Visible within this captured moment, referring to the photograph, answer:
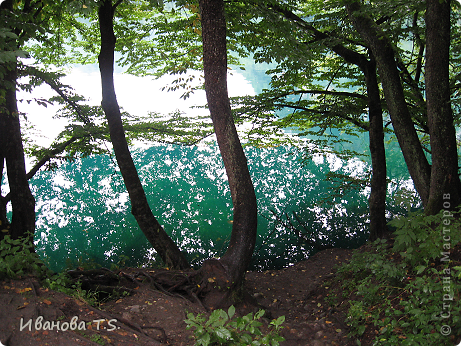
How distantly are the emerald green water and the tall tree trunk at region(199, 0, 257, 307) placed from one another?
12.3ft

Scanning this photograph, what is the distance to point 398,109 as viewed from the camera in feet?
17.2

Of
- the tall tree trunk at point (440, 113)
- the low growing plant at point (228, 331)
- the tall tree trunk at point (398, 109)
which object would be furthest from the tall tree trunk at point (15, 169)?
the tall tree trunk at point (440, 113)

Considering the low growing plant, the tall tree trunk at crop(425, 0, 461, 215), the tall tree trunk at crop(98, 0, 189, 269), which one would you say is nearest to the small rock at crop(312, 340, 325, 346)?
the low growing plant

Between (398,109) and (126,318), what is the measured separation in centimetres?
519

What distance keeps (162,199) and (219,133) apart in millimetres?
10326

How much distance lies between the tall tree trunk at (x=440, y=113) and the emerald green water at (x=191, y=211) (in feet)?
11.4

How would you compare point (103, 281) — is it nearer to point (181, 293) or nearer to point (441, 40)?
point (181, 293)

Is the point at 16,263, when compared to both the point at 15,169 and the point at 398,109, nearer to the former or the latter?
the point at 15,169

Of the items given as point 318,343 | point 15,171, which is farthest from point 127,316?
point 15,171

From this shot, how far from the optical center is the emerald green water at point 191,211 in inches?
367

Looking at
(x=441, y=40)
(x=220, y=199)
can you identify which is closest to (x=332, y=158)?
(x=220, y=199)

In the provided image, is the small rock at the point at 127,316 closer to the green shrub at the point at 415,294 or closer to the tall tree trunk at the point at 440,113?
the green shrub at the point at 415,294

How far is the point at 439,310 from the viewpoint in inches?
107

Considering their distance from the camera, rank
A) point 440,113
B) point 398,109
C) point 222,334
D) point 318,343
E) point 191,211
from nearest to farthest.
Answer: point 222,334
point 318,343
point 440,113
point 398,109
point 191,211
